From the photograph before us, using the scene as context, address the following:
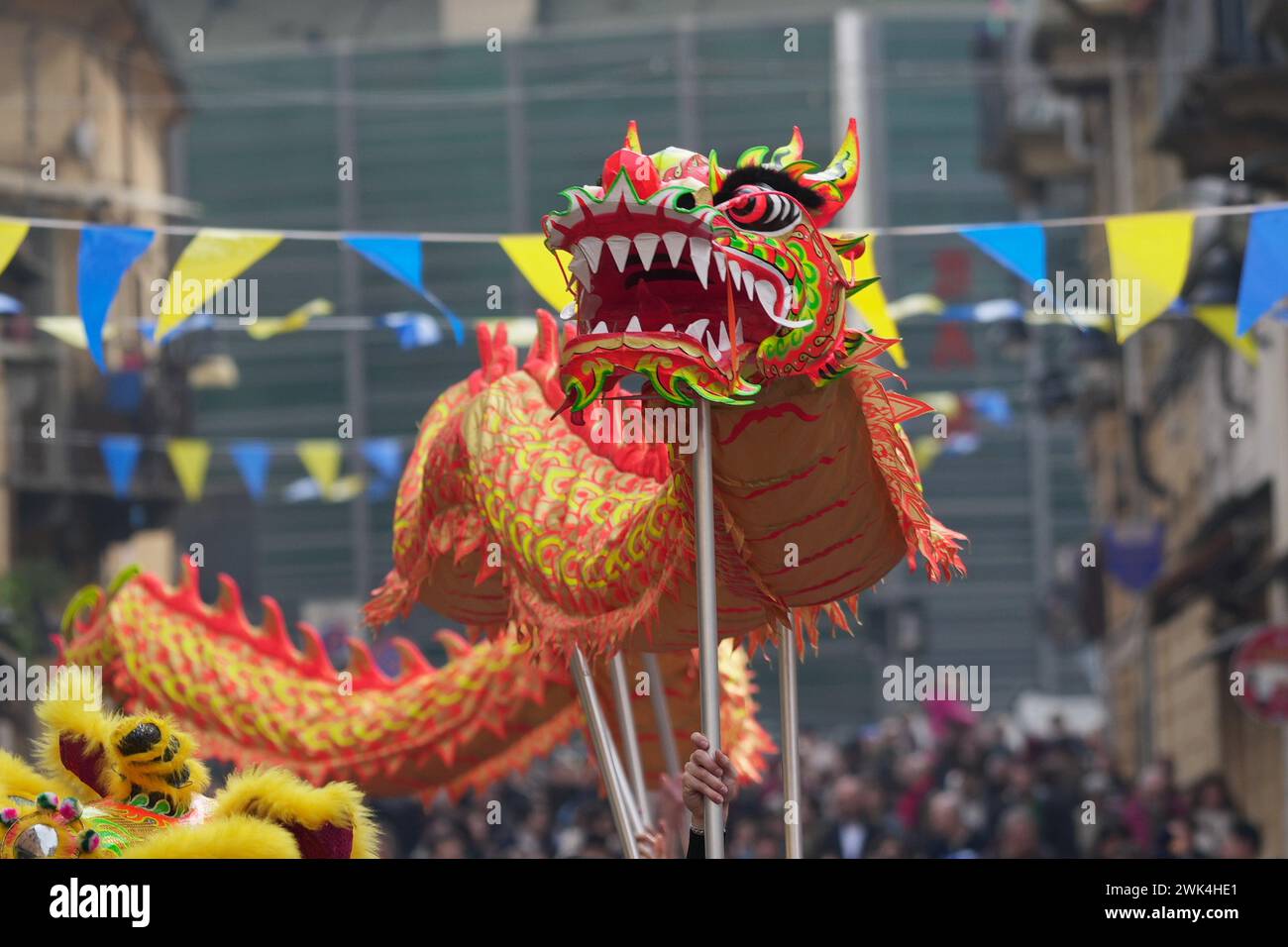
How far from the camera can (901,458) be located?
477cm

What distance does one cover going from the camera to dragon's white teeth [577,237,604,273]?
4.35m

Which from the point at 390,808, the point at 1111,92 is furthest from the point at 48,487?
the point at 1111,92

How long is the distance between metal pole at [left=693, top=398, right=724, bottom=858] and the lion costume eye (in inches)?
15.2

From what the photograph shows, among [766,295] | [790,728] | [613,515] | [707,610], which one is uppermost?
[766,295]

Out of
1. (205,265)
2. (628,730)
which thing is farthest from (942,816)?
(205,265)

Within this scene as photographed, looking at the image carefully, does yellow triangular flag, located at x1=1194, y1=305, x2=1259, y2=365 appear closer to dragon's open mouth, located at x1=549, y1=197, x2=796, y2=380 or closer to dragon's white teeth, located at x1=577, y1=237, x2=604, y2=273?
dragon's open mouth, located at x1=549, y1=197, x2=796, y2=380

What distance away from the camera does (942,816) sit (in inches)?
451

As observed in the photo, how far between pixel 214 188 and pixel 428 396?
6.64m

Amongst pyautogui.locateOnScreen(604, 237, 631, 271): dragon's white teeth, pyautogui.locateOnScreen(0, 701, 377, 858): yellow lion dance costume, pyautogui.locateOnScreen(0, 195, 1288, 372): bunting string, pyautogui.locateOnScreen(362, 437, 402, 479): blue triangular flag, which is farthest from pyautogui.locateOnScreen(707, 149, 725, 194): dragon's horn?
pyautogui.locateOnScreen(362, 437, 402, 479): blue triangular flag

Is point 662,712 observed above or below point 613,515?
below

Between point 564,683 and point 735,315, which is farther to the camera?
point 564,683

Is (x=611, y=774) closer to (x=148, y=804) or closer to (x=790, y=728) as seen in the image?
(x=790, y=728)

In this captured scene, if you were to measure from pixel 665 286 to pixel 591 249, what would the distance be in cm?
17
